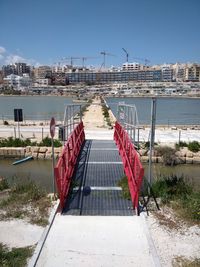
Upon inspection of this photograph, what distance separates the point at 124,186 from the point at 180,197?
5.78 feet

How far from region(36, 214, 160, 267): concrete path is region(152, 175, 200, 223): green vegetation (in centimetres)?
127

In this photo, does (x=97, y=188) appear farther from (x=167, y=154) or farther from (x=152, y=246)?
(x=167, y=154)

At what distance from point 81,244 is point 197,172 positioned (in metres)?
10.8

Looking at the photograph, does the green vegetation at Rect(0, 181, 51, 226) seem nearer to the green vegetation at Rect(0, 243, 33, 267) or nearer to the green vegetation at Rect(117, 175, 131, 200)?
the green vegetation at Rect(0, 243, 33, 267)

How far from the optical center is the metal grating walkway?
7492 millimetres

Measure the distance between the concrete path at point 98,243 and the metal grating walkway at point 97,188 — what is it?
447 millimetres

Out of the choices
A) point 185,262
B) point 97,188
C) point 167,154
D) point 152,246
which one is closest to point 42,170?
point 97,188

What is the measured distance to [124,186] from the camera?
887 centimetres

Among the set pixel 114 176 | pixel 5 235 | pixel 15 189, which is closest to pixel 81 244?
pixel 5 235

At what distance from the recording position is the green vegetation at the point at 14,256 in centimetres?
508

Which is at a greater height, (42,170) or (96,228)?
(96,228)

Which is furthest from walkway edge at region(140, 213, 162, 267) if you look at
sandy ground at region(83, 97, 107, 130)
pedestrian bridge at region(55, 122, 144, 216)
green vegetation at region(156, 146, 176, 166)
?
sandy ground at region(83, 97, 107, 130)

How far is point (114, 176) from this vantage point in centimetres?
1012

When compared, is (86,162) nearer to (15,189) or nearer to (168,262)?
(15,189)
